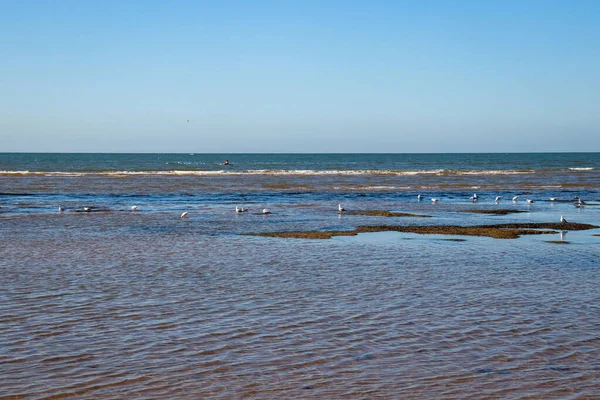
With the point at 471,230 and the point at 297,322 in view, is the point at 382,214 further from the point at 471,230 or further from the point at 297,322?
the point at 297,322

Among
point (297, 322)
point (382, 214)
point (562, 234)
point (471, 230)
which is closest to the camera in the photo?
point (297, 322)

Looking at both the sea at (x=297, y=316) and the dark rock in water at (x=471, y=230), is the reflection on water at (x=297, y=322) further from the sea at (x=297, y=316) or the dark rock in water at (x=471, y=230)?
the dark rock in water at (x=471, y=230)

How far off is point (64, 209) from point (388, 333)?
21987 mm

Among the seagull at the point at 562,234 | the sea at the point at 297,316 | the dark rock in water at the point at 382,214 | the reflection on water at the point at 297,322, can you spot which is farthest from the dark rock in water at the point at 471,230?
the dark rock in water at the point at 382,214

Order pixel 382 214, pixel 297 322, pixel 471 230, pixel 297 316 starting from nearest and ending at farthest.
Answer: pixel 297 322 < pixel 297 316 < pixel 471 230 < pixel 382 214

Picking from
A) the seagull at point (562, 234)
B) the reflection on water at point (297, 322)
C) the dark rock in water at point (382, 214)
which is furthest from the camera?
the dark rock in water at point (382, 214)

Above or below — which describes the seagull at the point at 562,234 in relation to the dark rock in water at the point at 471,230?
below

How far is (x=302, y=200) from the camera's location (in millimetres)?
35344

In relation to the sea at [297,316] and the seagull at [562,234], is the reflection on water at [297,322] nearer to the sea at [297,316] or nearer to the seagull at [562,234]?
the sea at [297,316]

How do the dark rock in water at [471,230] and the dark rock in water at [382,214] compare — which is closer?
the dark rock in water at [471,230]

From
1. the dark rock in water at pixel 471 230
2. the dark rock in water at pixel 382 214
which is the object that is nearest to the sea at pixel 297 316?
the dark rock in water at pixel 471 230

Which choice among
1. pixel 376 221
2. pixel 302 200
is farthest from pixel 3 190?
pixel 376 221

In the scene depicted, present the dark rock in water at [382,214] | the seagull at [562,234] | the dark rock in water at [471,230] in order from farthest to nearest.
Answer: the dark rock in water at [382,214], the dark rock in water at [471,230], the seagull at [562,234]

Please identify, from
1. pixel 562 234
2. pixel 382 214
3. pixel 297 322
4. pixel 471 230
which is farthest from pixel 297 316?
pixel 382 214
